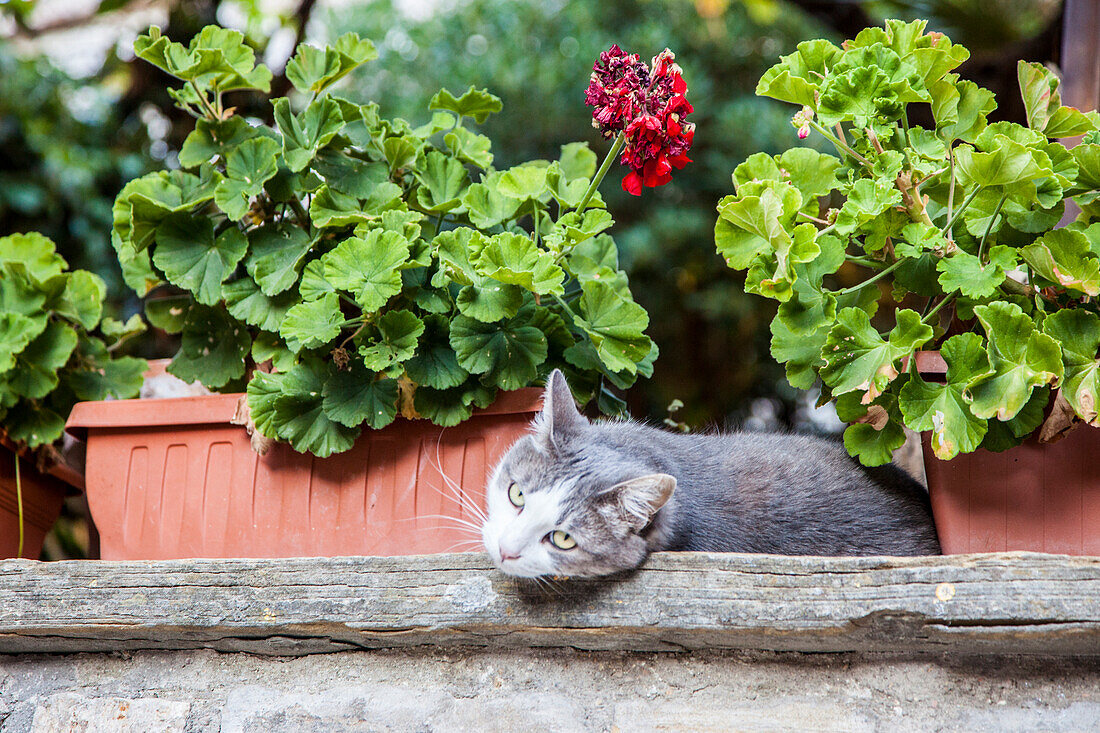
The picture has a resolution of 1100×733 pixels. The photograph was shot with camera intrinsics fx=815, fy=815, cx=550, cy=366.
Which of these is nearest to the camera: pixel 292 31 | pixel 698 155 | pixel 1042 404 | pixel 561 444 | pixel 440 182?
pixel 1042 404

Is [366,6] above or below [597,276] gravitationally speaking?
above

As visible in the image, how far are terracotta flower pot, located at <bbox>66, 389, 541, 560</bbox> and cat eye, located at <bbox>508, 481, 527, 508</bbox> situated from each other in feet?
0.30

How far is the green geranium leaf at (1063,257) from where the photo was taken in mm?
901

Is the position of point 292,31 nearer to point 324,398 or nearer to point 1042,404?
point 324,398

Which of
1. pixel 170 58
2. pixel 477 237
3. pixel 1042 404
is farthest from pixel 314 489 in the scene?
pixel 1042 404

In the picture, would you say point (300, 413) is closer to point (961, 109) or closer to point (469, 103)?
point (469, 103)

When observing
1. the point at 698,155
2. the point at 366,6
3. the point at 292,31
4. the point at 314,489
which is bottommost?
the point at 314,489

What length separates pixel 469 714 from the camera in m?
1.04

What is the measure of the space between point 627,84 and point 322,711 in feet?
3.07

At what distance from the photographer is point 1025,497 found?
3.31 ft

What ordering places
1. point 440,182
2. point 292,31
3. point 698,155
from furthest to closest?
point 698,155 < point 292,31 < point 440,182

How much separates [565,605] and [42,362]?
1018 mm

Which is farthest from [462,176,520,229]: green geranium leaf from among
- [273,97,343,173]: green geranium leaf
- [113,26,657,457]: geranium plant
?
[273,97,343,173]: green geranium leaf

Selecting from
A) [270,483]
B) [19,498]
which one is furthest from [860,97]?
[19,498]
